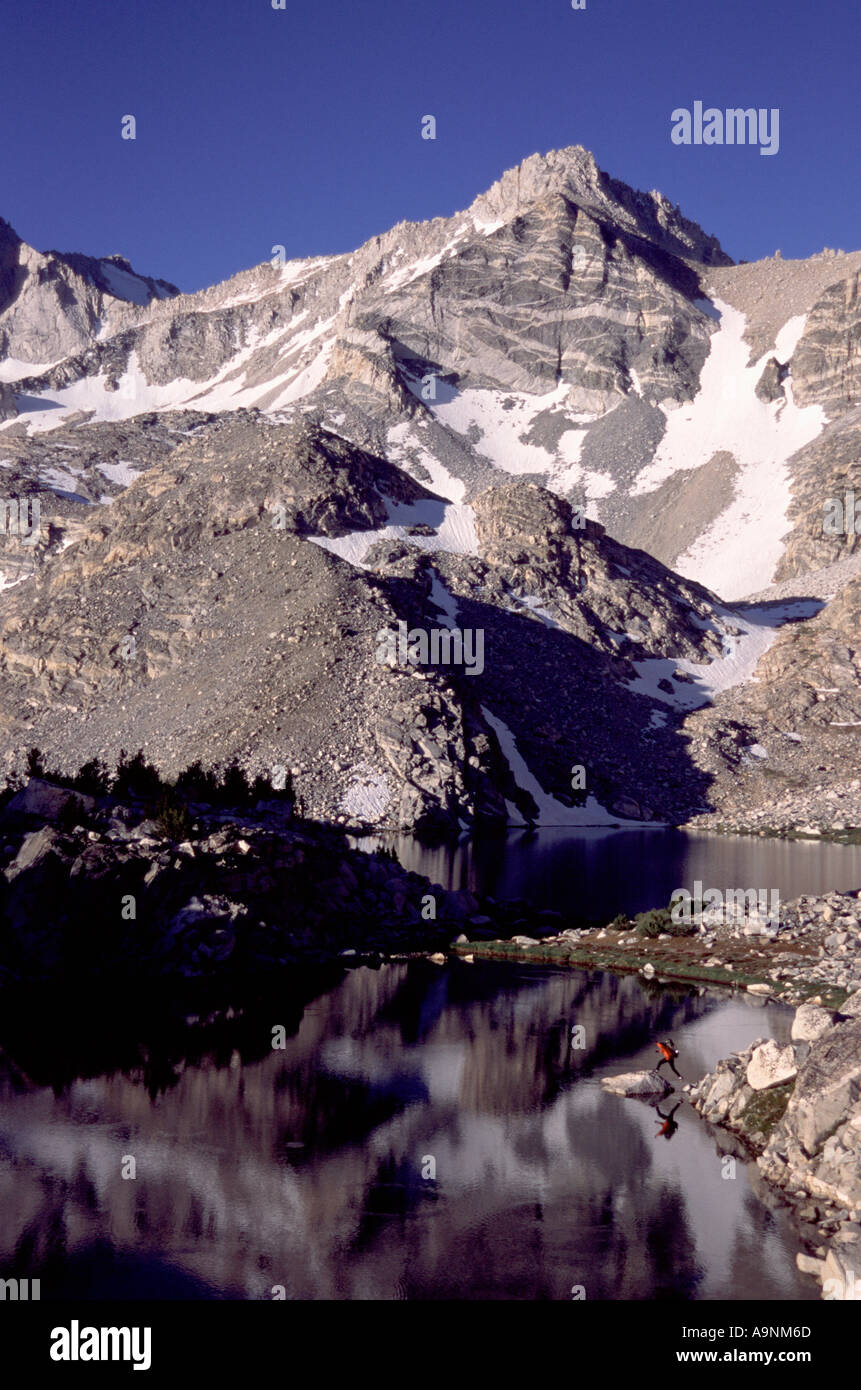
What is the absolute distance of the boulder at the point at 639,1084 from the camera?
31953 millimetres

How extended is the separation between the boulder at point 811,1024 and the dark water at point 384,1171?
333cm

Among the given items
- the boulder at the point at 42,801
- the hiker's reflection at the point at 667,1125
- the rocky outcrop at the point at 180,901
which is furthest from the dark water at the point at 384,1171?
the boulder at the point at 42,801

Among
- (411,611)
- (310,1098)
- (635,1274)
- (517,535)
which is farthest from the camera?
(517,535)

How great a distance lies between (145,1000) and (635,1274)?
2445cm

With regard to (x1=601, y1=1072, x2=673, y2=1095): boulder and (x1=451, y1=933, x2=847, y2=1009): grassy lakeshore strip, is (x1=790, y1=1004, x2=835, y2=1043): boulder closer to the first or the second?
(x1=601, y1=1072, x2=673, y2=1095): boulder

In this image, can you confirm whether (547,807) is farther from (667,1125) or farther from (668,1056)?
(667,1125)

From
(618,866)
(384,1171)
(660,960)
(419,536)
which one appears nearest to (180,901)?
(660,960)

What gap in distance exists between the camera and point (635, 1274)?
21.7 m

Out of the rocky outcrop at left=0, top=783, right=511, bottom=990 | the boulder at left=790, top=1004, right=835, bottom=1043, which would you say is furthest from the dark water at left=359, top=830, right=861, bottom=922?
the boulder at left=790, top=1004, right=835, bottom=1043

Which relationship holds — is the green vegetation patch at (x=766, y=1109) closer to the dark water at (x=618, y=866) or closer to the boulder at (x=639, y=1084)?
the boulder at (x=639, y=1084)

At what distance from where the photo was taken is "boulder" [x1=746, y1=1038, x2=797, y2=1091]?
28578 mm
